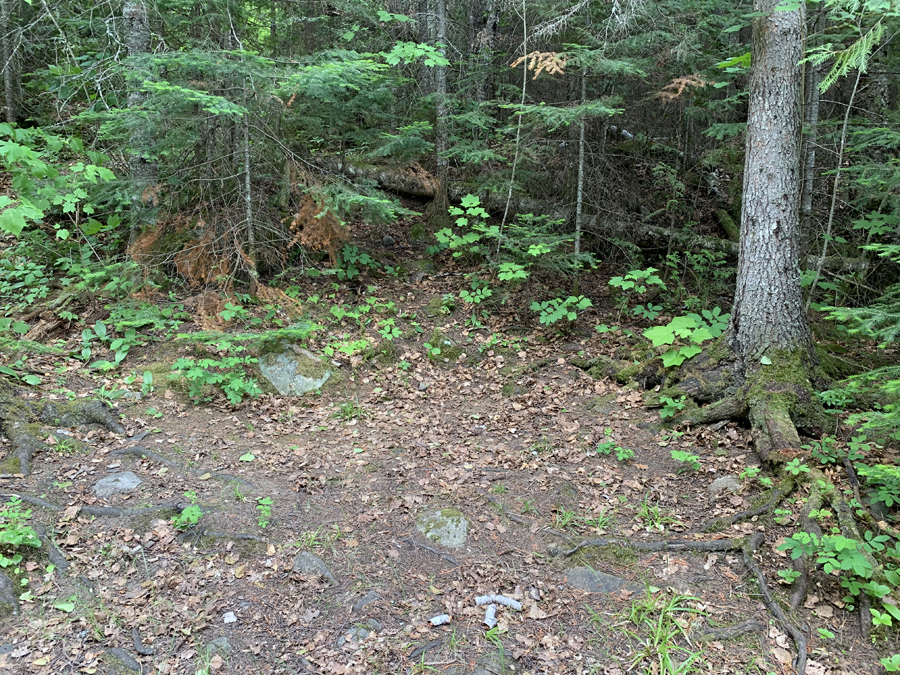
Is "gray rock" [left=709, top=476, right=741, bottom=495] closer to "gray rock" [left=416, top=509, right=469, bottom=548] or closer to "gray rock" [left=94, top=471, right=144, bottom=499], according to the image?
"gray rock" [left=416, top=509, right=469, bottom=548]

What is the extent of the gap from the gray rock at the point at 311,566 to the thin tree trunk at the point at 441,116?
6.93m

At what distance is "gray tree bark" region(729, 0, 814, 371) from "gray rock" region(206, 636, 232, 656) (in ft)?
18.1

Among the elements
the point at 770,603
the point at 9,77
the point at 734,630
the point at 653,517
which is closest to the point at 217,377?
the point at 653,517

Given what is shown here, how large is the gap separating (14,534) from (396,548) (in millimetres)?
2834

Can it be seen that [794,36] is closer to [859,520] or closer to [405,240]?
[859,520]

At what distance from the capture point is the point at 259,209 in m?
8.41

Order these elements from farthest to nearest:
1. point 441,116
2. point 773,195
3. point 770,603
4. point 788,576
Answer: point 441,116
point 773,195
point 788,576
point 770,603

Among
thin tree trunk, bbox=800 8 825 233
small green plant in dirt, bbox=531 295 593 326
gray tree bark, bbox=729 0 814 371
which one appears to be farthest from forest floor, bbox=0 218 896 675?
thin tree trunk, bbox=800 8 825 233

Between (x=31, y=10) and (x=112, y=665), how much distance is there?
1317 centimetres

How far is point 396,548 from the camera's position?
15.4 feet

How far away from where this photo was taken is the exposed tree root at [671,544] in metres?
4.40

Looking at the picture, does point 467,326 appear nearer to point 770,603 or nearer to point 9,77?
point 770,603

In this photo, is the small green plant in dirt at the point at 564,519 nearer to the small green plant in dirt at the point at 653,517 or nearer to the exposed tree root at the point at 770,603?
the small green plant in dirt at the point at 653,517

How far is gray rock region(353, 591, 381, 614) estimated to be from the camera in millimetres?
4094
